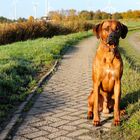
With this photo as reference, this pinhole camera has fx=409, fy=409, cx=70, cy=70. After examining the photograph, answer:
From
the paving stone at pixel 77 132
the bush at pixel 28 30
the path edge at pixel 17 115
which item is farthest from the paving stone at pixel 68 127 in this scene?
the bush at pixel 28 30

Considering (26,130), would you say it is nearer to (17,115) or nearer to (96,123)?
(17,115)

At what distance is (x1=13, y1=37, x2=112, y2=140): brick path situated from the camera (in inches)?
244

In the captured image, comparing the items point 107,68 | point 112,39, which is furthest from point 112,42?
point 107,68

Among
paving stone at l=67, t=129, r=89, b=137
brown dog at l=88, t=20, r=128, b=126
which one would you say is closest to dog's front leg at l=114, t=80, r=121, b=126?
brown dog at l=88, t=20, r=128, b=126

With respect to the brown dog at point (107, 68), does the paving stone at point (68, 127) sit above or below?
below

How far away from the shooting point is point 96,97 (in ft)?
21.6

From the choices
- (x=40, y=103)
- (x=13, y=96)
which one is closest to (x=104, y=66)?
(x=40, y=103)

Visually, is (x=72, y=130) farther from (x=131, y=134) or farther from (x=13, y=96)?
(x=13, y=96)

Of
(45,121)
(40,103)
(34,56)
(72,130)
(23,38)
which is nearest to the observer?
(72,130)

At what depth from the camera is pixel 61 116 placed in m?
7.26

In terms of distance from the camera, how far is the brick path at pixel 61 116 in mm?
6199

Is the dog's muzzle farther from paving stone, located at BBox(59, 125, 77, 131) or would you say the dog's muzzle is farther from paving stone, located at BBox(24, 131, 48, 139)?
paving stone, located at BBox(24, 131, 48, 139)

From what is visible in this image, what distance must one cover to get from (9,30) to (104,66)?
87.8 ft

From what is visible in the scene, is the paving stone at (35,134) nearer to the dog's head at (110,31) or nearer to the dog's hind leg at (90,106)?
the dog's hind leg at (90,106)
